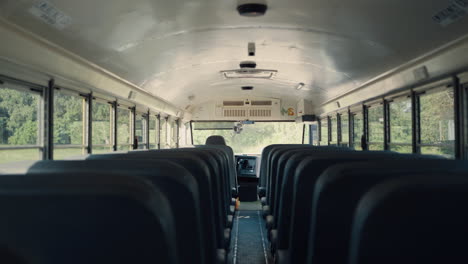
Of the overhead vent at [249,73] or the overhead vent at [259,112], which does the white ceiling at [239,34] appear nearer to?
the overhead vent at [249,73]

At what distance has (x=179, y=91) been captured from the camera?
9.30 metres

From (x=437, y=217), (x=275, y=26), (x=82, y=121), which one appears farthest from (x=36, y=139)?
(x=437, y=217)

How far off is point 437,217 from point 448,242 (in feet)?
Result: 0.19

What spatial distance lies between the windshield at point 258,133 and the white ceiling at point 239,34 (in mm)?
4793

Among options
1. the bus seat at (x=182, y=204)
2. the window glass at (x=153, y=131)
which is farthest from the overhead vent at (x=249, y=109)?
the bus seat at (x=182, y=204)

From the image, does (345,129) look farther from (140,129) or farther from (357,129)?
(140,129)

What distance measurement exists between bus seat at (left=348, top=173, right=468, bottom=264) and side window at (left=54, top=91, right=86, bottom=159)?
408 centimetres

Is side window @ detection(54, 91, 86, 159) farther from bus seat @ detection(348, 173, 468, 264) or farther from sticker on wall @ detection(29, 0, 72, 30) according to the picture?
bus seat @ detection(348, 173, 468, 264)

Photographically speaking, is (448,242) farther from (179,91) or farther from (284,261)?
(179,91)

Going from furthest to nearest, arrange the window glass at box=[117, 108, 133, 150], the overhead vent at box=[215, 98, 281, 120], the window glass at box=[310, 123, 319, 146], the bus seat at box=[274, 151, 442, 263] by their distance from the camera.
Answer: the overhead vent at box=[215, 98, 281, 120], the window glass at box=[310, 123, 319, 146], the window glass at box=[117, 108, 133, 150], the bus seat at box=[274, 151, 442, 263]

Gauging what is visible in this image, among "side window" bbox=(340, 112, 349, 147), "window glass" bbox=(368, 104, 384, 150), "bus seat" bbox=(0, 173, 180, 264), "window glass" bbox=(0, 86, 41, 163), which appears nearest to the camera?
"bus seat" bbox=(0, 173, 180, 264)

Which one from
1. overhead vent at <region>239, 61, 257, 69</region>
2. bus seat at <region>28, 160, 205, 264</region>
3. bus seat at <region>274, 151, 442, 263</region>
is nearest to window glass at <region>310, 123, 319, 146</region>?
overhead vent at <region>239, 61, 257, 69</region>

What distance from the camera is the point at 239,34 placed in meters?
5.11

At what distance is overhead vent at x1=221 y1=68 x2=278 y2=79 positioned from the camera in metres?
7.90
